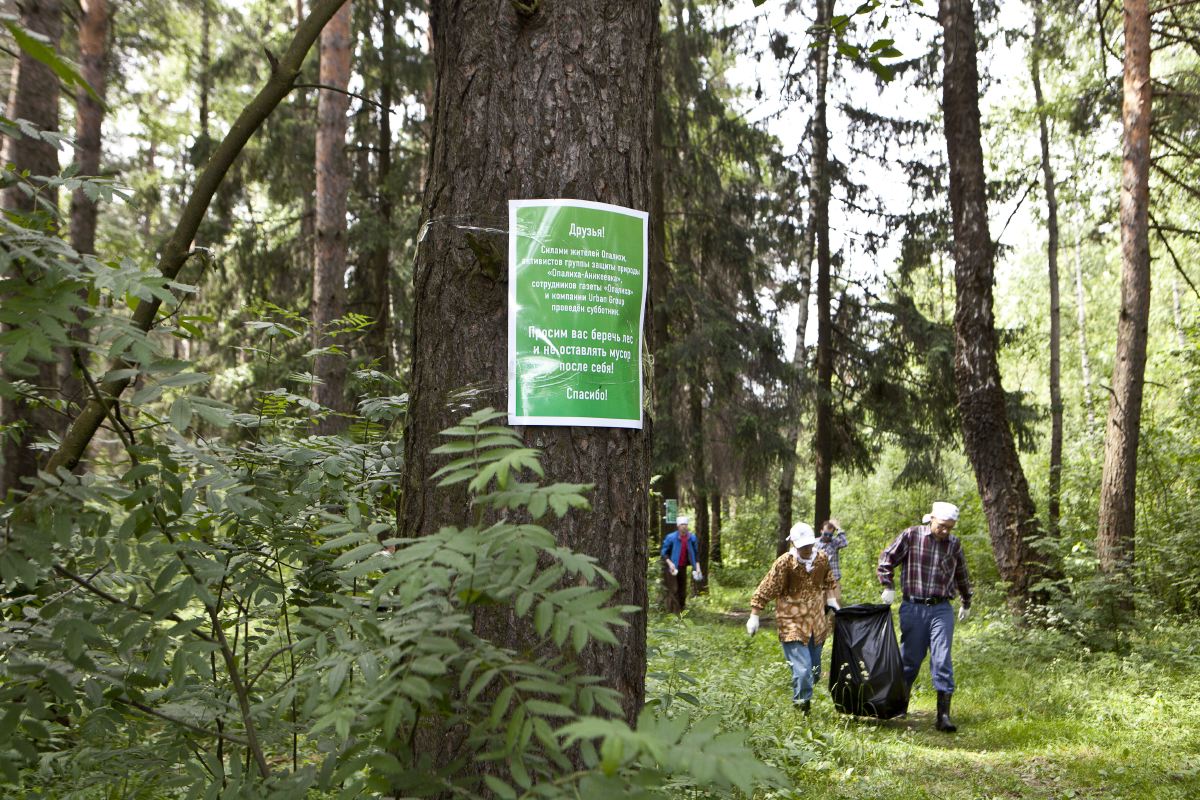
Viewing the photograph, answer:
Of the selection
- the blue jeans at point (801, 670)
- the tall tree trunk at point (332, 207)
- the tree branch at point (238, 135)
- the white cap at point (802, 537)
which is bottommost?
the blue jeans at point (801, 670)

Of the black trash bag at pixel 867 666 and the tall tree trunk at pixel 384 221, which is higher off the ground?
the tall tree trunk at pixel 384 221

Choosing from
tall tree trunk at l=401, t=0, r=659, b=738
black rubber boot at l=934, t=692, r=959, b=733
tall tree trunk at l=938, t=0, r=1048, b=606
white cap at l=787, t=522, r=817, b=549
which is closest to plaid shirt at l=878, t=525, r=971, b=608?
white cap at l=787, t=522, r=817, b=549

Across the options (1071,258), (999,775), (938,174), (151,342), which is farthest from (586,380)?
(1071,258)

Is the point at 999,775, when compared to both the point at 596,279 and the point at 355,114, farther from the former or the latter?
the point at 355,114

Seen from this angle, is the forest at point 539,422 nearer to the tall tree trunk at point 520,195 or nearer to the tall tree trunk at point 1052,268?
the tall tree trunk at point 520,195

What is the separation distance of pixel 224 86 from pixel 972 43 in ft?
38.5

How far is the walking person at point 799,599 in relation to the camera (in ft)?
25.9

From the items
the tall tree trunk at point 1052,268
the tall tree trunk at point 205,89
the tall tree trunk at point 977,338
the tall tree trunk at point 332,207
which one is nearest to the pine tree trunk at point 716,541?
the tall tree trunk at point 1052,268

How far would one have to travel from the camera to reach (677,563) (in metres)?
14.6

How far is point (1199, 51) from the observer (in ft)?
36.8

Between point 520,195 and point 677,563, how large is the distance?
1296 centimetres

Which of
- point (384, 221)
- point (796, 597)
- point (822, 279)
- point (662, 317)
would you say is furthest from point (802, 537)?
point (822, 279)

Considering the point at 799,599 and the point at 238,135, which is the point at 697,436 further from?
the point at 238,135

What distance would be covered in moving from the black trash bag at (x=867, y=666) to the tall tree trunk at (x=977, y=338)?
12.3ft
